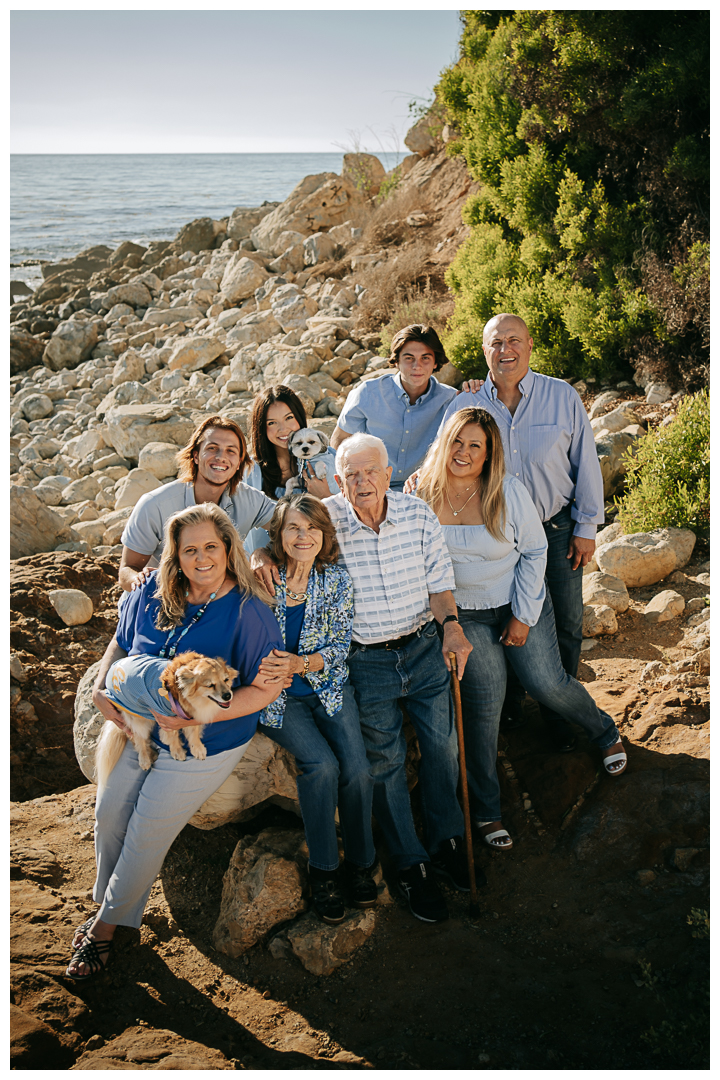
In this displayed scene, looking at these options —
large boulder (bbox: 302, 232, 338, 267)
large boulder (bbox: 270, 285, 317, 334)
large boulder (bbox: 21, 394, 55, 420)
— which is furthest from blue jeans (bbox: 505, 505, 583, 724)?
large boulder (bbox: 302, 232, 338, 267)

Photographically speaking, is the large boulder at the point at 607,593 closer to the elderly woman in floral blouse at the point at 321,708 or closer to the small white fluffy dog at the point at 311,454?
the small white fluffy dog at the point at 311,454

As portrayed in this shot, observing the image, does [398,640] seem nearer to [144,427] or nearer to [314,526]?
[314,526]

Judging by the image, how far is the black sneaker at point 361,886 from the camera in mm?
3617

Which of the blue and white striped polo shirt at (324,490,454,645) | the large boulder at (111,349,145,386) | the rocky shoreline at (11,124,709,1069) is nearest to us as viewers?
the rocky shoreline at (11,124,709,1069)

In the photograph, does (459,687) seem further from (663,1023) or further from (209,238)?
(209,238)

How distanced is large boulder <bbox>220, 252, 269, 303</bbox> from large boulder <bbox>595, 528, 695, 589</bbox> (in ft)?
43.6

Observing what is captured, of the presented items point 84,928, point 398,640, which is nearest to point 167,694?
point 398,640

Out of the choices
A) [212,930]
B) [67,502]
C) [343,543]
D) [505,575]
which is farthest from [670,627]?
[67,502]

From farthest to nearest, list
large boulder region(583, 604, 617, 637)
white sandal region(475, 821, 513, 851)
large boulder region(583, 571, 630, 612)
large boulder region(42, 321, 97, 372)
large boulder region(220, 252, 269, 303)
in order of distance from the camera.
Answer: large boulder region(42, 321, 97, 372) < large boulder region(220, 252, 269, 303) < large boulder region(583, 571, 630, 612) < large boulder region(583, 604, 617, 637) < white sandal region(475, 821, 513, 851)

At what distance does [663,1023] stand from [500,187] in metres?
10.6

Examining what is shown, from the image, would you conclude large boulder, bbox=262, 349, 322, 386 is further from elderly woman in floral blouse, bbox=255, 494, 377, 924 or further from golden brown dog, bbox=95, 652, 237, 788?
golden brown dog, bbox=95, 652, 237, 788

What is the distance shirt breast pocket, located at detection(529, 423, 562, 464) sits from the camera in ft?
13.8

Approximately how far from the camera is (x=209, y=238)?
2280 centimetres

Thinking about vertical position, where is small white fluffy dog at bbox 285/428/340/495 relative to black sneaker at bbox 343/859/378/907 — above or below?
above
